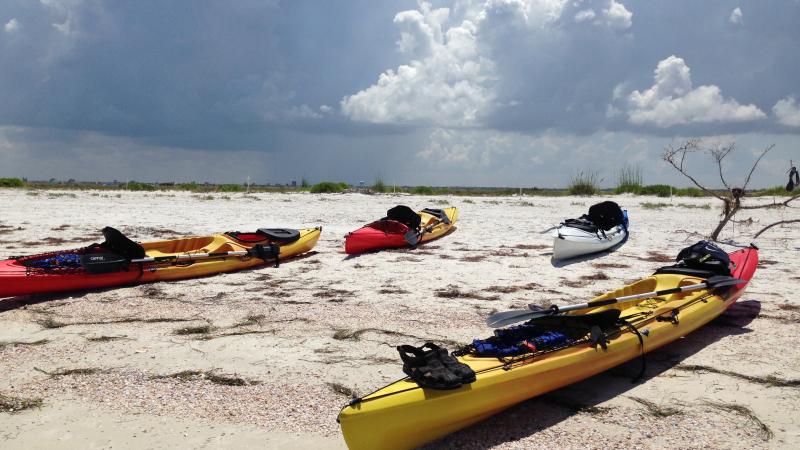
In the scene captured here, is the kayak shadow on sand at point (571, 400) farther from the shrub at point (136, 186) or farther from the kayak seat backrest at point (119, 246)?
the shrub at point (136, 186)

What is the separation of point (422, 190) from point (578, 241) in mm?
25570

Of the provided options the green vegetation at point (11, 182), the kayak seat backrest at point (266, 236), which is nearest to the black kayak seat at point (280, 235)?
the kayak seat backrest at point (266, 236)

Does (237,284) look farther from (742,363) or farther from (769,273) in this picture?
(769,273)

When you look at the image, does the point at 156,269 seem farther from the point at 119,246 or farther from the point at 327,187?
the point at 327,187

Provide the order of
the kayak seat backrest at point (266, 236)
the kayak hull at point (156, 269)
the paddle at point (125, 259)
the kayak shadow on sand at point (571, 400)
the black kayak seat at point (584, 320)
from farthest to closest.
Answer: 1. the kayak seat backrest at point (266, 236)
2. the paddle at point (125, 259)
3. the kayak hull at point (156, 269)
4. the black kayak seat at point (584, 320)
5. the kayak shadow on sand at point (571, 400)

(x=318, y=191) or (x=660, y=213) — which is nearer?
(x=660, y=213)

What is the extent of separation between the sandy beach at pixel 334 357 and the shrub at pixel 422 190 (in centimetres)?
Answer: 2390

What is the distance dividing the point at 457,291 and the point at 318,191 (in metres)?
26.1

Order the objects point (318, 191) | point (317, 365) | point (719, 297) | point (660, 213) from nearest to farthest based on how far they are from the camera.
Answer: point (317, 365)
point (719, 297)
point (660, 213)
point (318, 191)

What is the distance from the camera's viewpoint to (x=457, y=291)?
7.54 m

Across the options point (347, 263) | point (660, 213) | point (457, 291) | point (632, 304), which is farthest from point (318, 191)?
point (632, 304)

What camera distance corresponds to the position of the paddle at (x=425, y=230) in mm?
11070

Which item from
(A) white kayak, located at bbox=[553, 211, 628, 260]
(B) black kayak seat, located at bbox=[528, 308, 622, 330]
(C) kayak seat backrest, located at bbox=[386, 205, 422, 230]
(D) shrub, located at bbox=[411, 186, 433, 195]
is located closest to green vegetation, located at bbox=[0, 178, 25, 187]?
(D) shrub, located at bbox=[411, 186, 433, 195]

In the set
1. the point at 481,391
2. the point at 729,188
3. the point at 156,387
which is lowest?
the point at 156,387
